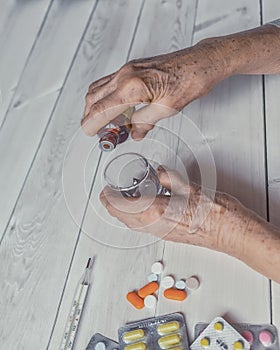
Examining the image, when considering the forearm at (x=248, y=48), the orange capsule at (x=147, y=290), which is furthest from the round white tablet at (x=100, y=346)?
the forearm at (x=248, y=48)

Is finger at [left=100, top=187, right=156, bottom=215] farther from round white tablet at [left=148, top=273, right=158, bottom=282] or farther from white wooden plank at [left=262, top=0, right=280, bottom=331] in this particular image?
white wooden plank at [left=262, top=0, right=280, bottom=331]

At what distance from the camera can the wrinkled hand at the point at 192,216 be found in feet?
3.07

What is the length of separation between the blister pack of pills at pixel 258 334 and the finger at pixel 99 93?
42 cm

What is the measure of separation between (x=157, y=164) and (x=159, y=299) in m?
0.27

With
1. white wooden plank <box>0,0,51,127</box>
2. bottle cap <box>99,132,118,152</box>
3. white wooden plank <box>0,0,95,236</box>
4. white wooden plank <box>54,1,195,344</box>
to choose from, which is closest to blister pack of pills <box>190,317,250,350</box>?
white wooden plank <box>54,1,195,344</box>

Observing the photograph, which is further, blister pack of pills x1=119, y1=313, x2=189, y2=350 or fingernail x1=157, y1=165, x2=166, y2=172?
fingernail x1=157, y1=165, x2=166, y2=172

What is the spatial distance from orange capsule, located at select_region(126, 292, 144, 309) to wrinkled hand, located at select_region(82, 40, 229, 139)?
28 centimetres

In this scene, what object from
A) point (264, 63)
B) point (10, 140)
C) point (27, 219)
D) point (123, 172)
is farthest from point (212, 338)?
point (10, 140)

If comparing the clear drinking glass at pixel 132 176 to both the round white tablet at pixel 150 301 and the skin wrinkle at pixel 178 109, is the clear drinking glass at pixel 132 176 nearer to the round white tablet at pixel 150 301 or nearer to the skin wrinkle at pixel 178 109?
the skin wrinkle at pixel 178 109

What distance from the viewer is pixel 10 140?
51.6 inches

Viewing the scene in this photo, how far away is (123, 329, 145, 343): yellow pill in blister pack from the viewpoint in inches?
36.0

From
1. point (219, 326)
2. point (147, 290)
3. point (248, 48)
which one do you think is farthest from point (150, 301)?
point (248, 48)

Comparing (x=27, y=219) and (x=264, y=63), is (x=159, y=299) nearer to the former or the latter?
(x=27, y=219)

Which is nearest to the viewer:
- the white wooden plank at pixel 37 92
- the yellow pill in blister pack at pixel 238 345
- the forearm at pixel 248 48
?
the yellow pill in blister pack at pixel 238 345
